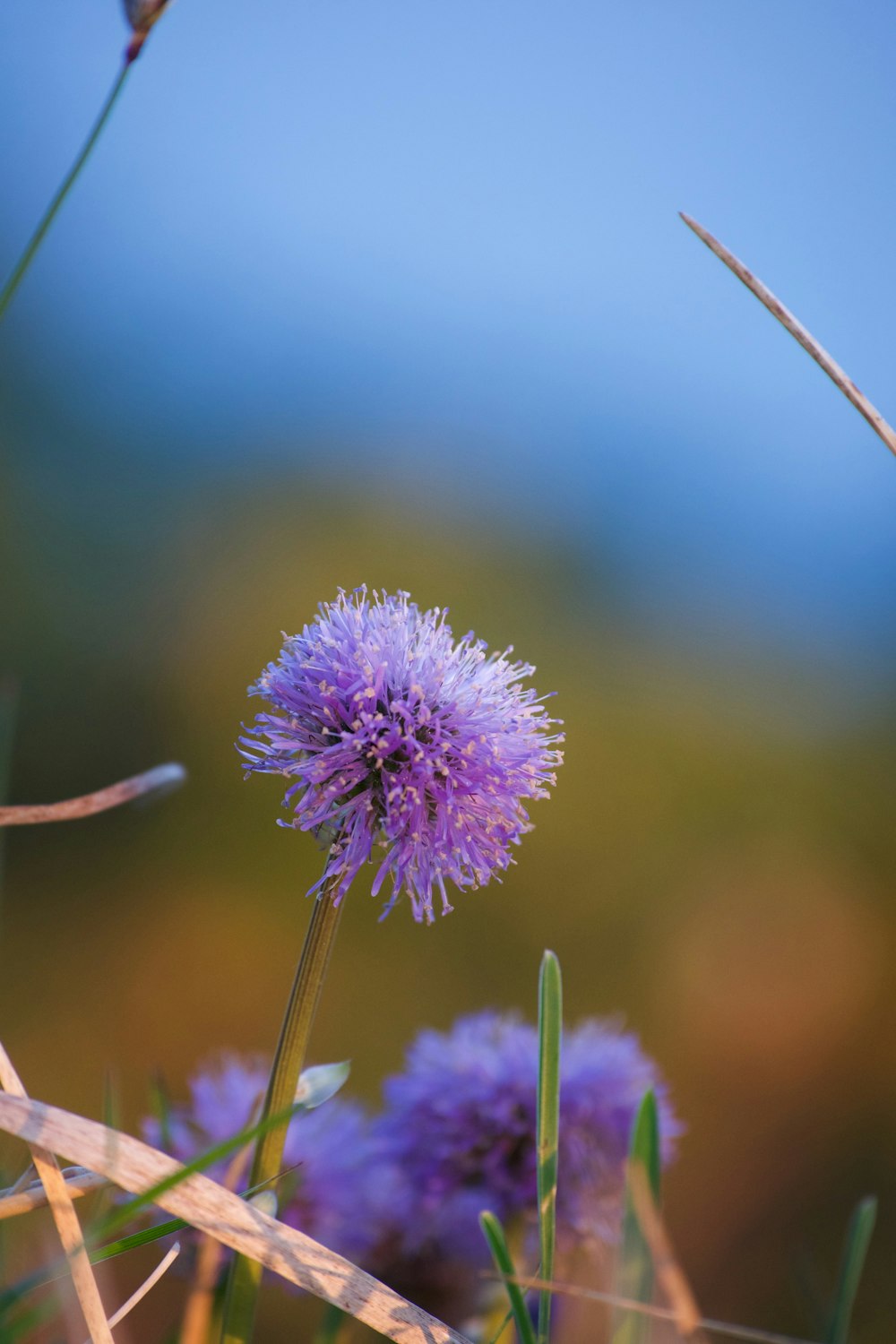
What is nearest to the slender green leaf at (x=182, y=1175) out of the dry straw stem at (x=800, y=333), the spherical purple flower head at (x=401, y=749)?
the spherical purple flower head at (x=401, y=749)

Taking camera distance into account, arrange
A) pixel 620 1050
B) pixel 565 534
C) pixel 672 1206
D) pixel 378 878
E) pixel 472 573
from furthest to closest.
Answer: pixel 565 534, pixel 472 573, pixel 672 1206, pixel 620 1050, pixel 378 878

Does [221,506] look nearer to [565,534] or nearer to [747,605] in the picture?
[565,534]

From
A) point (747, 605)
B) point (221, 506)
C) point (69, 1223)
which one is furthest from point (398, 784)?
point (747, 605)

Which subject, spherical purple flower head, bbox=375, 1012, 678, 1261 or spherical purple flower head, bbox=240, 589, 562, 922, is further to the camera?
spherical purple flower head, bbox=375, 1012, 678, 1261

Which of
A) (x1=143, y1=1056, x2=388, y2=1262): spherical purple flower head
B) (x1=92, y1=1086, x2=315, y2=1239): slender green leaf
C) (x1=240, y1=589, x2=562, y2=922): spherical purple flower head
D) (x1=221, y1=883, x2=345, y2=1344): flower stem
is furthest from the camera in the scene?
(x1=143, y1=1056, x2=388, y2=1262): spherical purple flower head

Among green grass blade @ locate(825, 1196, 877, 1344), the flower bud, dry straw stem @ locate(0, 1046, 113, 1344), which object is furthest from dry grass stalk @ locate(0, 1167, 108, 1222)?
the flower bud

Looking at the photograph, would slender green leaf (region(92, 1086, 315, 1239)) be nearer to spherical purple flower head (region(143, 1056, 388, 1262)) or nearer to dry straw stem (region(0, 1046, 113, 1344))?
dry straw stem (region(0, 1046, 113, 1344))

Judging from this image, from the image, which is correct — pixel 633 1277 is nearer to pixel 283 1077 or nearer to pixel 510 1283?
pixel 510 1283

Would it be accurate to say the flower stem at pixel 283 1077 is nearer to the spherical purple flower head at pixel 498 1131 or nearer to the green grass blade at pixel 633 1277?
the green grass blade at pixel 633 1277

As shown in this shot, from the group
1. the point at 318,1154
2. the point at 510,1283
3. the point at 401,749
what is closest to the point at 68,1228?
the point at 510,1283
